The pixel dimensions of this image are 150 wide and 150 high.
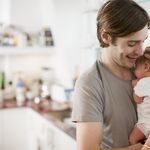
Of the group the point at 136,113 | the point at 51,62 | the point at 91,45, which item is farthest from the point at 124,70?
the point at 51,62

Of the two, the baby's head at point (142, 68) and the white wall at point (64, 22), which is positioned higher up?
the white wall at point (64, 22)

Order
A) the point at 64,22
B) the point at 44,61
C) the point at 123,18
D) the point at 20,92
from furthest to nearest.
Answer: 1. the point at 44,61
2. the point at 20,92
3. the point at 64,22
4. the point at 123,18

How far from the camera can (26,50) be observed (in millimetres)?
3422

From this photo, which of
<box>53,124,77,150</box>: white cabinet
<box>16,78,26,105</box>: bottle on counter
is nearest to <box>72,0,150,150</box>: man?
<box>53,124,77,150</box>: white cabinet

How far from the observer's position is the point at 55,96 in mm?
3201

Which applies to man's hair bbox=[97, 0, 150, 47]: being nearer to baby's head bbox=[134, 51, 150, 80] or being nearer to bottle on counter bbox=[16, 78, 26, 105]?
baby's head bbox=[134, 51, 150, 80]

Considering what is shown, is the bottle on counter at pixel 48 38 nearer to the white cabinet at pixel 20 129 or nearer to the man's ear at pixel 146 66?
the white cabinet at pixel 20 129

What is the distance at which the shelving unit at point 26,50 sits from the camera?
10.9 ft

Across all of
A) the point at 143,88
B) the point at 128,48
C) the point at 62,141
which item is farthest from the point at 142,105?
the point at 62,141

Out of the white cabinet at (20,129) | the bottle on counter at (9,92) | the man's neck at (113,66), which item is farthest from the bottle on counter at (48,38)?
the man's neck at (113,66)

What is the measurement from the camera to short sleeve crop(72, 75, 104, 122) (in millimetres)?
1157

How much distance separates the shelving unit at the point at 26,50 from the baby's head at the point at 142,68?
7.32 ft

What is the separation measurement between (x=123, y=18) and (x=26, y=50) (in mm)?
2481

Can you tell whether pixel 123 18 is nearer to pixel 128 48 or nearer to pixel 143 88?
pixel 128 48
